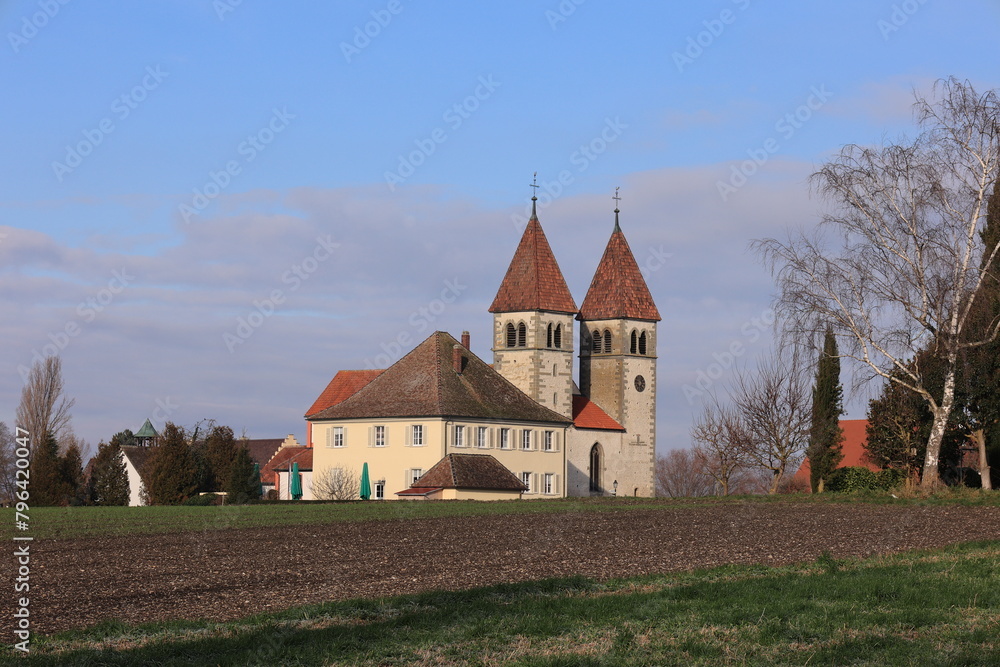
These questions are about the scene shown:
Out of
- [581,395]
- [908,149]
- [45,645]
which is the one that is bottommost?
[45,645]

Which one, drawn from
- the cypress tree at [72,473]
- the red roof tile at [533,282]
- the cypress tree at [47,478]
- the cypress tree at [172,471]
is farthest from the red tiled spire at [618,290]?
the cypress tree at [47,478]

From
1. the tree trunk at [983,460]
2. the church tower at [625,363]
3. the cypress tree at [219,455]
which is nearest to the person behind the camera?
the tree trunk at [983,460]

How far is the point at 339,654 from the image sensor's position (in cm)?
1162

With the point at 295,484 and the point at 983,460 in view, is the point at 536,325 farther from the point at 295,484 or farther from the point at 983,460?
the point at 983,460

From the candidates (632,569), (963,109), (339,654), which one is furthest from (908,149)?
(339,654)

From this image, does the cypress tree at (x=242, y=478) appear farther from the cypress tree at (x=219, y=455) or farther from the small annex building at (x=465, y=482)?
the small annex building at (x=465, y=482)

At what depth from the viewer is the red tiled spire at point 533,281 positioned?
86.8m

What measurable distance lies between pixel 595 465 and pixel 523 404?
12.3 meters

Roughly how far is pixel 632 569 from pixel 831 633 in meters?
7.27

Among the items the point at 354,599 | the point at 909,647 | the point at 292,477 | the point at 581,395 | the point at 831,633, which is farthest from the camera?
the point at 581,395

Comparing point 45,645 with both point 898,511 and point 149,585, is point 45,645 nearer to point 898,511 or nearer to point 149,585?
point 149,585

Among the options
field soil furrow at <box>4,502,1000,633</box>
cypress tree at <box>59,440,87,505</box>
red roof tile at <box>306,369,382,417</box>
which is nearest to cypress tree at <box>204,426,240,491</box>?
cypress tree at <box>59,440,87,505</box>

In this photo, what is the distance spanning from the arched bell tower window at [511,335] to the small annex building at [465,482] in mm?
16771

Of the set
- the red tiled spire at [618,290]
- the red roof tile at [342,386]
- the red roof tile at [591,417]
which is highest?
the red tiled spire at [618,290]
